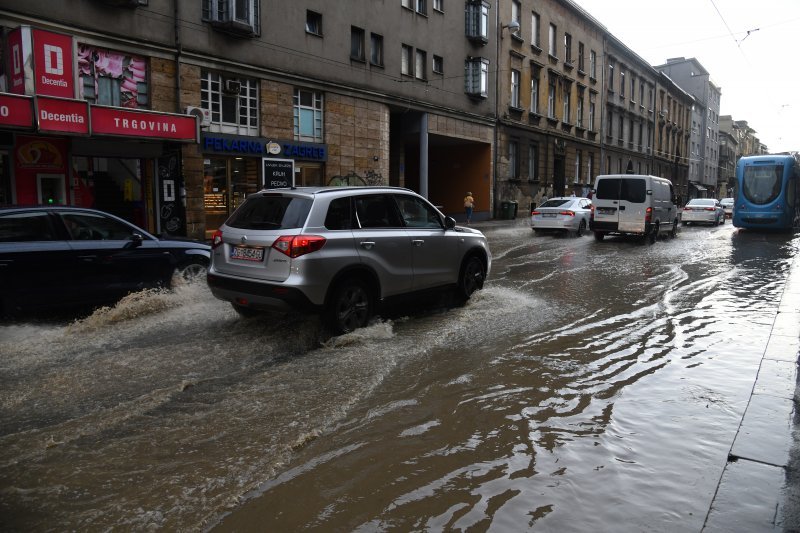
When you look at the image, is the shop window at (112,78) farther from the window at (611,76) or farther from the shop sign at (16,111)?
the window at (611,76)

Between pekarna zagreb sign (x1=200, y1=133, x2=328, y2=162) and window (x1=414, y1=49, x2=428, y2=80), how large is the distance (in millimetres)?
7097

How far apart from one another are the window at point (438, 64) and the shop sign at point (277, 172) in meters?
10.1

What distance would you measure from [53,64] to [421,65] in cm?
1575

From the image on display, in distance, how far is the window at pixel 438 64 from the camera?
26.8 m

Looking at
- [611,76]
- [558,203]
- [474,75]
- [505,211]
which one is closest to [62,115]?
[558,203]

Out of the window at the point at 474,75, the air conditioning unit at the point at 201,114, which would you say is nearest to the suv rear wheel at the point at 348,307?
the air conditioning unit at the point at 201,114

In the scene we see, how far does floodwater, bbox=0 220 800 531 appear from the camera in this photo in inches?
125

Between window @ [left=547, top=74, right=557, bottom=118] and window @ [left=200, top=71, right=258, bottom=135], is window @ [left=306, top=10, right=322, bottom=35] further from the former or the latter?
window @ [left=547, top=74, right=557, bottom=118]

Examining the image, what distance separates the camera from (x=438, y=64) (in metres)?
27.1

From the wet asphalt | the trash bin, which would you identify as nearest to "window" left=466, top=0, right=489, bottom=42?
the trash bin

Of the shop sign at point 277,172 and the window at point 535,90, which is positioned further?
the window at point 535,90

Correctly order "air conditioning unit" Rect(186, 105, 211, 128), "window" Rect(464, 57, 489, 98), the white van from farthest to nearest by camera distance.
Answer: "window" Rect(464, 57, 489, 98) < the white van < "air conditioning unit" Rect(186, 105, 211, 128)

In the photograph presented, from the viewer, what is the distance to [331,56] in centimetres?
2106

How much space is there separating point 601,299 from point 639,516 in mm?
6672
